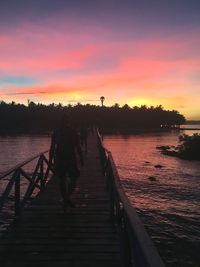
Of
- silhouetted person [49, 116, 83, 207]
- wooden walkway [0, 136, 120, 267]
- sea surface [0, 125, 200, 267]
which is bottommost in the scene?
sea surface [0, 125, 200, 267]

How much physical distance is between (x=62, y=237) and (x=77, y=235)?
0.32 m

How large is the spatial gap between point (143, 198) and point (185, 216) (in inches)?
209

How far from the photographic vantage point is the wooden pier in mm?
5076

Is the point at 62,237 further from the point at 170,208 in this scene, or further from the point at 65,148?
the point at 170,208

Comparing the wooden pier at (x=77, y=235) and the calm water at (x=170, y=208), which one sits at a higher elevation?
the wooden pier at (x=77, y=235)

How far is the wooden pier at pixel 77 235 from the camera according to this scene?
508 centimetres

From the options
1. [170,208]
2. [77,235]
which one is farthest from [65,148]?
[170,208]

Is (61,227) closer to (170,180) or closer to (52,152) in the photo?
(52,152)

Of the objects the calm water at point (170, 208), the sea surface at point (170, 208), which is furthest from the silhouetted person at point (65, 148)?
the calm water at point (170, 208)

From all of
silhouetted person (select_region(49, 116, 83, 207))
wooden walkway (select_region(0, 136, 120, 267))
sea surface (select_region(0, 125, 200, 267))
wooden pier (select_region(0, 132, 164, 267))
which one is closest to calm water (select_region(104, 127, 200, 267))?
sea surface (select_region(0, 125, 200, 267))

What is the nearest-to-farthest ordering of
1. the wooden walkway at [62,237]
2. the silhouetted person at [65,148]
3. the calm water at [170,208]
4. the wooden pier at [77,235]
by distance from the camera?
the wooden pier at [77,235]
the wooden walkway at [62,237]
the silhouetted person at [65,148]
the calm water at [170,208]

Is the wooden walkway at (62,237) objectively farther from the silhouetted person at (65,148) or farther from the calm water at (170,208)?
the calm water at (170,208)

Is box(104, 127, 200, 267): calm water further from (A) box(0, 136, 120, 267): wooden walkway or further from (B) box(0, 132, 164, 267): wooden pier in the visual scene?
(B) box(0, 132, 164, 267): wooden pier

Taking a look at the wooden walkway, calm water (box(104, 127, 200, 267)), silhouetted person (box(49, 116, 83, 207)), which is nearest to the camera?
the wooden walkway
